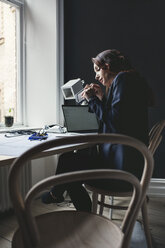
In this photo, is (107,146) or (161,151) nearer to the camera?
(107,146)

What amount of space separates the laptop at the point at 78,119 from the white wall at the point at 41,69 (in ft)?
1.91

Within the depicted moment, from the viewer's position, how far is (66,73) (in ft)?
8.88

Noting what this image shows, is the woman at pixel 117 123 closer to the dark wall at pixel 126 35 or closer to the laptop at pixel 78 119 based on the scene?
the laptop at pixel 78 119

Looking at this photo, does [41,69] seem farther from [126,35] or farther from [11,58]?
[126,35]

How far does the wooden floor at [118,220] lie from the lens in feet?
5.46

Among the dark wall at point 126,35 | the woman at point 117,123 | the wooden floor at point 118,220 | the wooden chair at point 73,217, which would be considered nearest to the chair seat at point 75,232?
the wooden chair at point 73,217

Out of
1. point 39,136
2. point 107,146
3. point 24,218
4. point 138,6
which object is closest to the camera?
point 24,218

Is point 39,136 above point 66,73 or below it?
below

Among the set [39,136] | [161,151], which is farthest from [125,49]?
[39,136]

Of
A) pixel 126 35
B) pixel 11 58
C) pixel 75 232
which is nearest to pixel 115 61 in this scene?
pixel 75 232

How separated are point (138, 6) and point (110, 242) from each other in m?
2.36

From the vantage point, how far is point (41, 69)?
2.67 m

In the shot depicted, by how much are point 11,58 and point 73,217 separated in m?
2.20

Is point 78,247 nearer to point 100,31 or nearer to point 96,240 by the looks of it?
point 96,240
